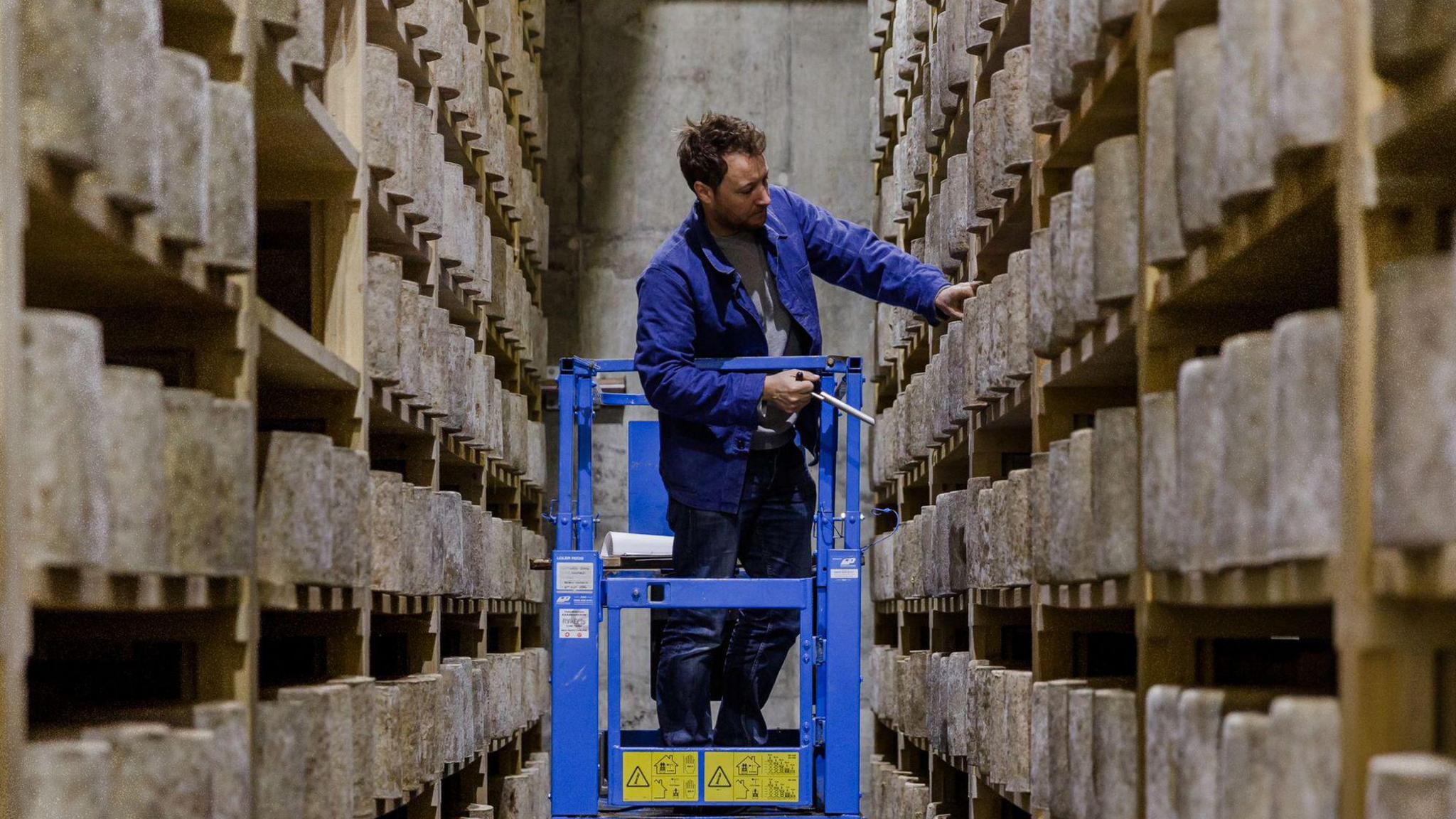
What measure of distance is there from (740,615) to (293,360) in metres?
2.71

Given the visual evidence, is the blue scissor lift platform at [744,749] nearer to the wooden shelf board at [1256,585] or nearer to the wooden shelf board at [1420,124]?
the wooden shelf board at [1256,585]

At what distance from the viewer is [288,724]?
4.46 meters

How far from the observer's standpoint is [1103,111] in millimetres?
4781

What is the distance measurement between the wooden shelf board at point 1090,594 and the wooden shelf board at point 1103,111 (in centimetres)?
130

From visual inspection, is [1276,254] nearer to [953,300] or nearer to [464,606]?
[953,300]

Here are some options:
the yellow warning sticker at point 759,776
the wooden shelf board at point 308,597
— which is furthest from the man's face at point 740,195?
the wooden shelf board at point 308,597

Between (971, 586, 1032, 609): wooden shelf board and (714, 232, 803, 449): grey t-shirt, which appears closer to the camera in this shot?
(971, 586, 1032, 609): wooden shelf board

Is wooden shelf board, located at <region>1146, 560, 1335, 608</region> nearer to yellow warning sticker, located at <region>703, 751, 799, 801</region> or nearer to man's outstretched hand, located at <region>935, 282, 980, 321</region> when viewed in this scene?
man's outstretched hand, located at <region>935, 282, 980, 321</region>

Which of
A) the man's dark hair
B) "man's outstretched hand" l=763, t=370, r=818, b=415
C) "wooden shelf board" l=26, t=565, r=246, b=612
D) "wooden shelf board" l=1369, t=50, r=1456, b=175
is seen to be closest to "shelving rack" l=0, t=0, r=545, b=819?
"wooden shelf board" l=26, t=565, r=246, b=612

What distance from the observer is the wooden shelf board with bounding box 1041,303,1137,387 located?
4461mm

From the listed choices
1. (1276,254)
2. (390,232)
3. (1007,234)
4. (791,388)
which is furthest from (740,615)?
(1276,254)

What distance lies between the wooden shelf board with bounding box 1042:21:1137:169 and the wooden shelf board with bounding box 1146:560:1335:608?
1332mm

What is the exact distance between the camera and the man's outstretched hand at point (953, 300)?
668 cm

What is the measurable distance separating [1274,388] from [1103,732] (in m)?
1.51
